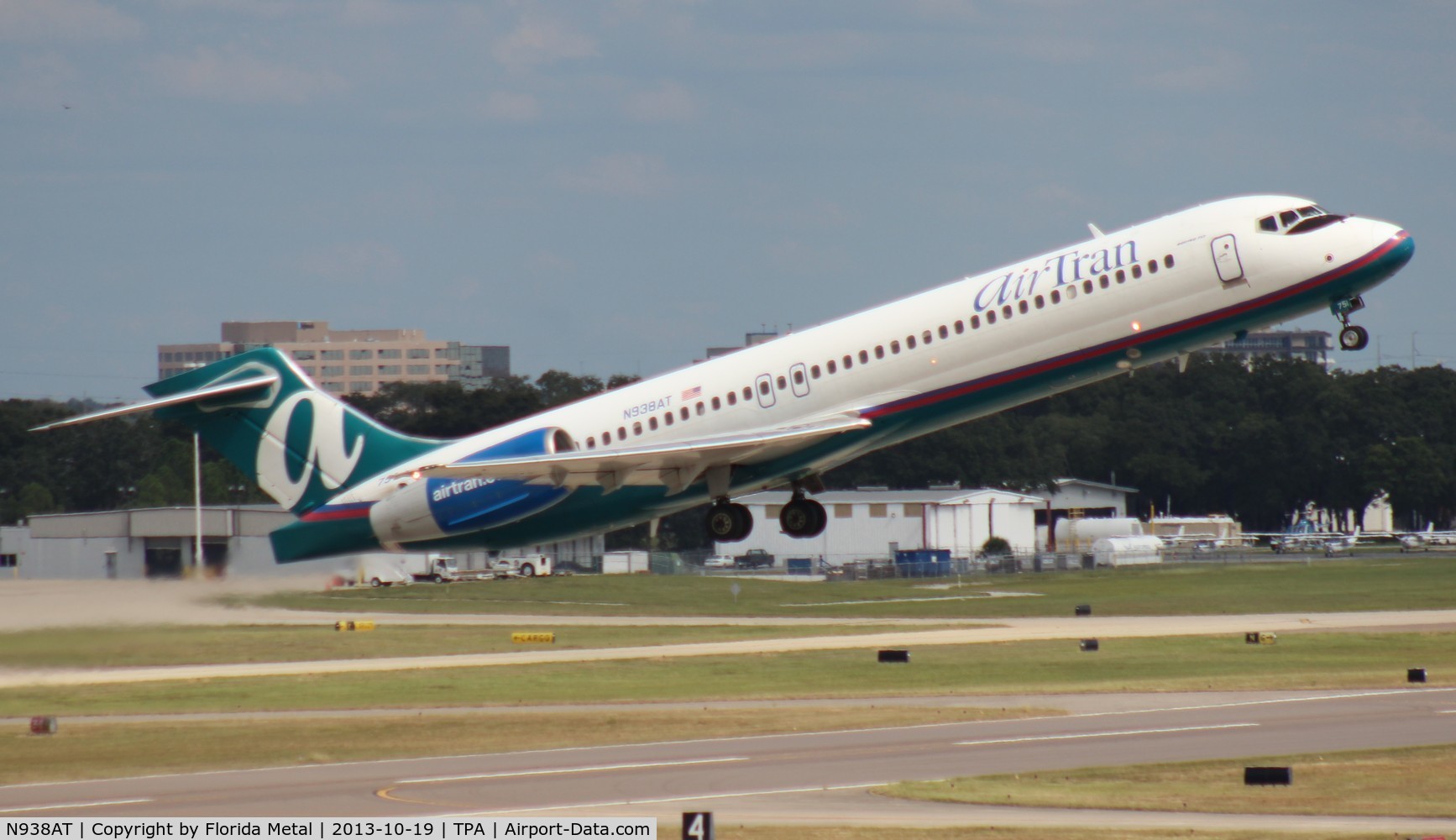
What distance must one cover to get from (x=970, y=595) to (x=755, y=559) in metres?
34.6

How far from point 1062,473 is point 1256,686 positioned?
11628 cm

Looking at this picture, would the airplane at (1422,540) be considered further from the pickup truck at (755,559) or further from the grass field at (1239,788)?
the grass field at (1239,788)

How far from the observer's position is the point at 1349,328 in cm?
3922

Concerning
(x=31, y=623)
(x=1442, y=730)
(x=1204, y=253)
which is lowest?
(x=1442, y=730)

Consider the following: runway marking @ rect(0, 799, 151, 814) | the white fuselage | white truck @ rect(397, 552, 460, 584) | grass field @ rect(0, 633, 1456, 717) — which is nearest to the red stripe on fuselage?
the white fuselage

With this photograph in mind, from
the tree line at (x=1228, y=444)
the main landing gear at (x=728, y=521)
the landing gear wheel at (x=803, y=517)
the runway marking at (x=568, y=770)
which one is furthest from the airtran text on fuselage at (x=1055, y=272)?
the tree line at (x=1228, y=444)

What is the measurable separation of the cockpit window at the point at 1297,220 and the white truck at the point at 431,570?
6895 cm

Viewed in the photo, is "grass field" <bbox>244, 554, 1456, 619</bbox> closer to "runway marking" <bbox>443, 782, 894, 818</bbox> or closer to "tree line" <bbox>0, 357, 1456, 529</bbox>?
"runway marking" <bbox>443, 782, 894, 818</bbox>

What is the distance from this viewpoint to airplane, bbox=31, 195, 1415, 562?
37.6 meters

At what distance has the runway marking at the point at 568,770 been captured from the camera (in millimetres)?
33375

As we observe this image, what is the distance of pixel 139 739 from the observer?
40.2 m

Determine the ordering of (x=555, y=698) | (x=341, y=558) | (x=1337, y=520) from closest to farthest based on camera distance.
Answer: (x=341, y=558)
(x=555, y=698)
(x=1337, y=520)

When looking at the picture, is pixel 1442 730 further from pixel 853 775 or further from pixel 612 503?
pixel 612 503

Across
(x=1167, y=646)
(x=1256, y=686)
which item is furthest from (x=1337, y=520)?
(x=1256, y=686)
